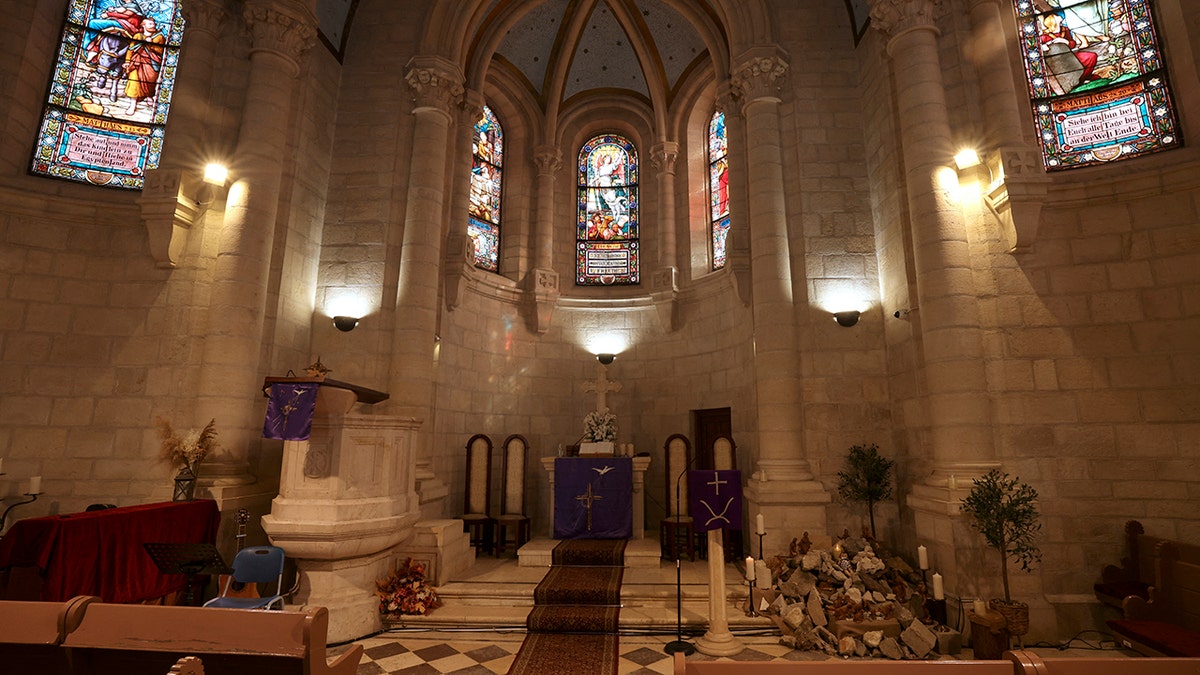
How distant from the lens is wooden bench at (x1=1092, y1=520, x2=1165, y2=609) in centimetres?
540

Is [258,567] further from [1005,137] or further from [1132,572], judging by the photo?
[1005,137]

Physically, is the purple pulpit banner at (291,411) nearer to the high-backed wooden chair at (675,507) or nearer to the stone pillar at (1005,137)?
the high-backed wooden chair at (675,507)

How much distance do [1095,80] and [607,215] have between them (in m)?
8.53

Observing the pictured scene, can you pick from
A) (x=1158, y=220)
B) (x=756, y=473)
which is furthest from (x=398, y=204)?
(x=1158, y=220)

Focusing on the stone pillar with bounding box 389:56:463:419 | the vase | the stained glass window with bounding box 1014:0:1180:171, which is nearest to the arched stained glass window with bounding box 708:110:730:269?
the stained glass window with bounding box 1014:0:1180:171

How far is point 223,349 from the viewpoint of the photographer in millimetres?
6930

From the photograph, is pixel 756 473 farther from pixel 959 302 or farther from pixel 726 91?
pixel 726 91

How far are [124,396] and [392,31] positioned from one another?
679cm

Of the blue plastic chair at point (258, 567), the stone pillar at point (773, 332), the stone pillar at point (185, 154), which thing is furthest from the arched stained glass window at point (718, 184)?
the blue plastic chair at point (258, 567)

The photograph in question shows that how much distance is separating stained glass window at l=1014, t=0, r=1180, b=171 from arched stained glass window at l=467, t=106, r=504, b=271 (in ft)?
30.0

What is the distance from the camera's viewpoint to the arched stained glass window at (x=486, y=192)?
11.8 m

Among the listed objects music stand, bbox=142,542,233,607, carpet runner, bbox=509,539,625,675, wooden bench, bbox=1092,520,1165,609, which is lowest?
carpet runner, bbox=509,539,625,675

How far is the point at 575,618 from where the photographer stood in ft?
19.9

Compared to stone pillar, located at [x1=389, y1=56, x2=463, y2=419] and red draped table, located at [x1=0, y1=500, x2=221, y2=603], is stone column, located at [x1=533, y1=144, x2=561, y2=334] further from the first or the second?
red draped table, located at [x1=0, y1=500, x2=221, y2=603]
